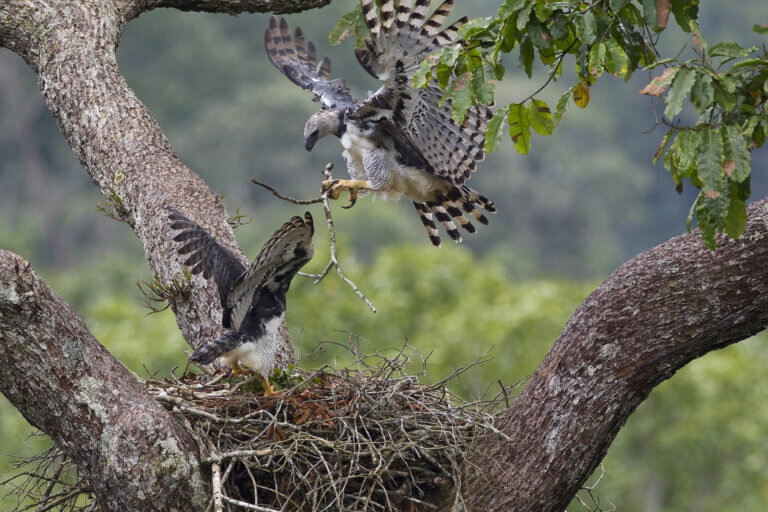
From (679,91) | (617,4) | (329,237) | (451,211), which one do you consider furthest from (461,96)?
(451,211)

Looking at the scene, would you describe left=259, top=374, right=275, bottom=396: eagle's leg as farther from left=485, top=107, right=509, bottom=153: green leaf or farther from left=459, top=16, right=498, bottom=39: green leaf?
left=459, top=16, right=498, bottom=39: green leaf

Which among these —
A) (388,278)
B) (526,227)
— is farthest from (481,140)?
(526,227)

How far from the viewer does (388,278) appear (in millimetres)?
22312

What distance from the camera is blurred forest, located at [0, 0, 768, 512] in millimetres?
19422

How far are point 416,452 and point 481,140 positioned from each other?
7.12 feet

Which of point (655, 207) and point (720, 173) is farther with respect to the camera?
point (655, 207)

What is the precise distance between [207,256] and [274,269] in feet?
1.16

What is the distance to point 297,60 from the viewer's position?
691 centimetres

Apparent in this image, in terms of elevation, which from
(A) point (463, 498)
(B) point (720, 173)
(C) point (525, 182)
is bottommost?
(A) point (463, 498)

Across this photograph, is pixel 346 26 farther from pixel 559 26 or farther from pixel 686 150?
pixel 686 150

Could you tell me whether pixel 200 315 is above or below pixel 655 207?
below

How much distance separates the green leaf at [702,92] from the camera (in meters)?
3.25

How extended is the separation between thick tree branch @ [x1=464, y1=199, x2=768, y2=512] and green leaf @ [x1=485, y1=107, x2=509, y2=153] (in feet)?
2.87

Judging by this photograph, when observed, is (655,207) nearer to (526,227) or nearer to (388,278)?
(526,227)
